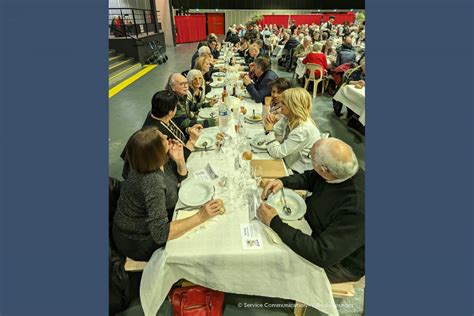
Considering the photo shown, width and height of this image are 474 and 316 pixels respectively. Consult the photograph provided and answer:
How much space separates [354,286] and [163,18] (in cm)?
1622

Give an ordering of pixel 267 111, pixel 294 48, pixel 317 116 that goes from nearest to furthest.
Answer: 1. pixel 267 111
2. pixel 317 116
3. pixel 294 48

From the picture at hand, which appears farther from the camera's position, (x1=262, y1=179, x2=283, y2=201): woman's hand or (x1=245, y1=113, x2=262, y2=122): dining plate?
(x1=245, y1=113, x2=262, y2=122): dining plate

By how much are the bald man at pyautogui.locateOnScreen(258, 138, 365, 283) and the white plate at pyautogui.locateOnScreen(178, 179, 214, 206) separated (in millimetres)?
355

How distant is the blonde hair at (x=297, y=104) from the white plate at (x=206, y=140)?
2.15 ft

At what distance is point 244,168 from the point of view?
1.80 m

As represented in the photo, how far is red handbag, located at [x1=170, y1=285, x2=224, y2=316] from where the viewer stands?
1498 millimetres

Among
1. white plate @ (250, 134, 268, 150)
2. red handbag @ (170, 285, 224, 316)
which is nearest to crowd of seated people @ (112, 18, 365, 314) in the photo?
red handbag @ (170, 285, 224, 316)

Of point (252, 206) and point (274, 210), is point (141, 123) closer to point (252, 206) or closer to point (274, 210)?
point (252, 206)

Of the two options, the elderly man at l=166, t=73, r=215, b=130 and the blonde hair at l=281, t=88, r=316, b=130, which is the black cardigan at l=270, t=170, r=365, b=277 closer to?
the blonde hair at l=281, t=88, r=316, b=130

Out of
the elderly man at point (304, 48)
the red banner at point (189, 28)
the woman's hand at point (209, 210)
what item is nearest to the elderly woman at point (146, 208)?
the woman's hand at point (209, 210)

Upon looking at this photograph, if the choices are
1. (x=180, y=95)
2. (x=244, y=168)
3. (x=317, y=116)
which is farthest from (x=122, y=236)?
(x=317, y=116)

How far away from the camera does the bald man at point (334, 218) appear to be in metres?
1.15

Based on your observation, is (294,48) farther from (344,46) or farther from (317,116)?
(317,116)

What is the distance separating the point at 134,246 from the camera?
1.41m
